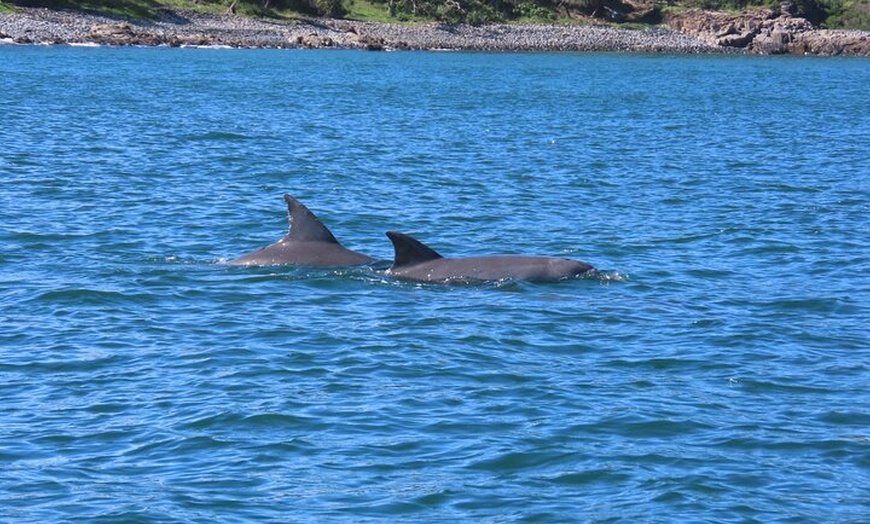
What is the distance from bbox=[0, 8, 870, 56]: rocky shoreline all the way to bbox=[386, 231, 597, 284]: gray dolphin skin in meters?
90.0

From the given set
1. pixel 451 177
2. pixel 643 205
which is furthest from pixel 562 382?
pixel 451 177

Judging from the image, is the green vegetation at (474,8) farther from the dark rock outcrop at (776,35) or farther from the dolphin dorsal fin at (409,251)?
the dolphin dorsal fin at (409,251)

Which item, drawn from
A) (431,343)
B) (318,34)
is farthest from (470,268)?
(318,34)

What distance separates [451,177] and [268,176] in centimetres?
451

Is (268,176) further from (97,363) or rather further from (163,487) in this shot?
(163,487)

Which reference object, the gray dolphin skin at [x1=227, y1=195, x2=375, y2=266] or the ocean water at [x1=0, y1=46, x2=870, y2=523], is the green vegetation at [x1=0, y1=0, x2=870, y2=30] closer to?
the ocean water at [x1=0, y1=46, x2=870, y2=523]

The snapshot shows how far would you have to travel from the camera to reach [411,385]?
1552cm

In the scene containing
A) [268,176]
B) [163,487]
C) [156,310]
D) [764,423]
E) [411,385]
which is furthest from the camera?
[268,176]

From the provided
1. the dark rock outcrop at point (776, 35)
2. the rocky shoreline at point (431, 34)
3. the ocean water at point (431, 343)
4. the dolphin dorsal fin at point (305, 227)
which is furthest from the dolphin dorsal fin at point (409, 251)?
the dark rock outcrop at point (776, 35)

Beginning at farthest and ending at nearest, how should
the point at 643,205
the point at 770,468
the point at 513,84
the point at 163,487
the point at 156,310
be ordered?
the point at 513,84
the point at 643,205
the point at 156,310
the point at 770,468
the point at 163,487

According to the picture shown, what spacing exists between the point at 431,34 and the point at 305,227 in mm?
111414

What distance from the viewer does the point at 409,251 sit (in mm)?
20328

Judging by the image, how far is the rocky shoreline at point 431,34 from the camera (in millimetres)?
109750

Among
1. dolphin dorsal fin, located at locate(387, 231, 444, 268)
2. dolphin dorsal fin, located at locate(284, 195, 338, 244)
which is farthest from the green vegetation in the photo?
dolphin dorsal fin, located at locate(387, 231, 444, 268)
